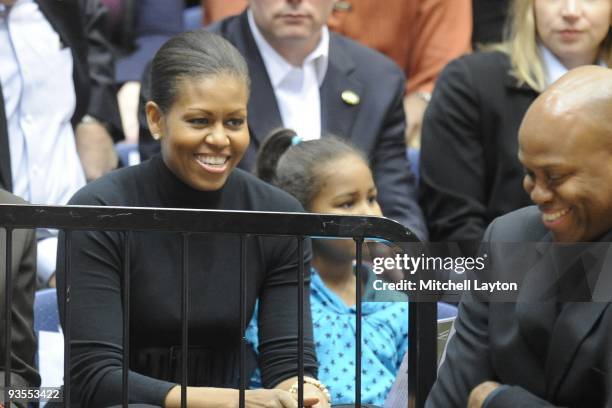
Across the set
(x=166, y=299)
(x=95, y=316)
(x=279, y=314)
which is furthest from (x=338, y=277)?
(x=95, y=316)

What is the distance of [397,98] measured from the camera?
222 inches

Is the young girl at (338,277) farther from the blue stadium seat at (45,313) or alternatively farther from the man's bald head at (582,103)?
the man's bald head at (582,103)

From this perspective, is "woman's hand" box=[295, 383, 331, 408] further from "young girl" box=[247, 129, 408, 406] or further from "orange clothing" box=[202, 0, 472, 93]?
"orange clothing" box=[202, 0, 472, 93]

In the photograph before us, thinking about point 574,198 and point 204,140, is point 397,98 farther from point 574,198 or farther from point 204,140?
point 574,198

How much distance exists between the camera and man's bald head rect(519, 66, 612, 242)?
130 inches

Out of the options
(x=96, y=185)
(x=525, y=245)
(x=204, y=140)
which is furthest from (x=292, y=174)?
(x=525, y=245)

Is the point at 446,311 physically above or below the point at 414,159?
below

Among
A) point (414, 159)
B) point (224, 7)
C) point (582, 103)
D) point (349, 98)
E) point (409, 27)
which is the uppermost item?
point (224, 7)

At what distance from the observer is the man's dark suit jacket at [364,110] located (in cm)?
535

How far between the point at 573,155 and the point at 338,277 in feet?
4.47

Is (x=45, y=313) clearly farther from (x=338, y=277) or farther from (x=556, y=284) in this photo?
(x=556, y=284)

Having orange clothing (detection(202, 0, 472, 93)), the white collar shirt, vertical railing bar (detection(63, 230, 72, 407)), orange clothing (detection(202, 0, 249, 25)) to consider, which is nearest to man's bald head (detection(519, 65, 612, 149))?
vertical railing bar (detection(63, 230, 72, 407))

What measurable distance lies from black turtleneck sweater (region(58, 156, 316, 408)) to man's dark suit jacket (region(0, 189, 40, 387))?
180 millimetres

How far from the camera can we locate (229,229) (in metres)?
3.16
